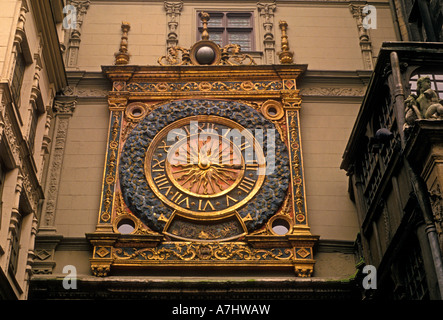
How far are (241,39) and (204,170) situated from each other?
4.33 m

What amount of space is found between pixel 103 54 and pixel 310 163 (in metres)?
5.86

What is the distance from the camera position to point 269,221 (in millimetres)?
15086

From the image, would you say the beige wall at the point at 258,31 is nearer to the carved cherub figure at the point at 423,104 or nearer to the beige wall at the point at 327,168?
the beige wall at the point at 327,168

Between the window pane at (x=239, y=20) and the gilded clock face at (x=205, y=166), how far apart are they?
3.40 metres

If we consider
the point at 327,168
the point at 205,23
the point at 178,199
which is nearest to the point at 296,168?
the point at 327,168

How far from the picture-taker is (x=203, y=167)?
51.8ft

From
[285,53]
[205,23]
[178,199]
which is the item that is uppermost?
[205,23]

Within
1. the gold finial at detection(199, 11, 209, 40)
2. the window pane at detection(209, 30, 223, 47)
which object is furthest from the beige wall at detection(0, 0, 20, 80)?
the window pane at detection(209, 30, 223, 47)

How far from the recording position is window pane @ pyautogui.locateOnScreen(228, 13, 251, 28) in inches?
736

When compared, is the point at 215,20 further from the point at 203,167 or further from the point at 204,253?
the point at 204,253

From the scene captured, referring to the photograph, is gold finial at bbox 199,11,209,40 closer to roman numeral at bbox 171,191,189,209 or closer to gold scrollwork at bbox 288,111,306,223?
gold scrollwork at bbox 288,111,306,223

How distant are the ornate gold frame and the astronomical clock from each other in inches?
0.9

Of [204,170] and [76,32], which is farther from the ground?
[76,32]

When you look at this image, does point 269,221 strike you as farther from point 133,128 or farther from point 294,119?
point 133,128
